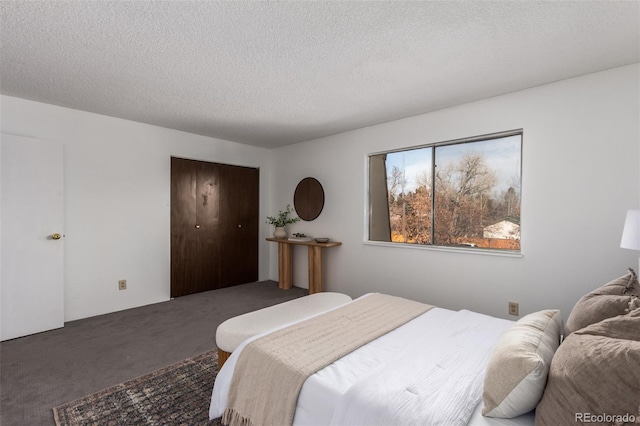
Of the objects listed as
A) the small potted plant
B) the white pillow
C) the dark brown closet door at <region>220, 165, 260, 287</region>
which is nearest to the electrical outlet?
the white pillow

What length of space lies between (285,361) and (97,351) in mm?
2205

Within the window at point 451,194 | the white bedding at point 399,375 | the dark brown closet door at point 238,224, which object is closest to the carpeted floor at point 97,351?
the dark brown closet door at point 238,224

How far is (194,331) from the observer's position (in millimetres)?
3107

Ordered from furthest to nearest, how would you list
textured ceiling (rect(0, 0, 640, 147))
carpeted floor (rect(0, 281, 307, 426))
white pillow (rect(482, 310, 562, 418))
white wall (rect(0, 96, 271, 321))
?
white wall (rect(0, 96, 271, 321))
carpeted floor (rect(0, 281, 307, 426))
textured ceiling (rect(0, 0, 640, 147))
white pillow (rect(482, 310, 562, 418))

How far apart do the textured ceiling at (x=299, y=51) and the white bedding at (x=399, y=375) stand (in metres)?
1.86

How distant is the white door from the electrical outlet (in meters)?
4.59

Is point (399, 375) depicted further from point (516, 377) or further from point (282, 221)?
point (282, 221)

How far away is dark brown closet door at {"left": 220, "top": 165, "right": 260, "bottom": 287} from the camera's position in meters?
4.85

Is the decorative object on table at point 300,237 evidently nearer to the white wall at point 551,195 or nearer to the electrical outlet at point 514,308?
the white wall at point 551,195

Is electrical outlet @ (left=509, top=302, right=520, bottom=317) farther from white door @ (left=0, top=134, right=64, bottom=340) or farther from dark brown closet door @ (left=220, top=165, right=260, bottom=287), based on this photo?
white door @ (left=0, top=134, right=64, bottom=340)

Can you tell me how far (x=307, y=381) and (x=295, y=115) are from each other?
299 cm

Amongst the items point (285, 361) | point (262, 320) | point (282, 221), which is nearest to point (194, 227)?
point (282, 221)

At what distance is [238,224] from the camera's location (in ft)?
16.5

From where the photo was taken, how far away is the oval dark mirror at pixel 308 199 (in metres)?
4.66
